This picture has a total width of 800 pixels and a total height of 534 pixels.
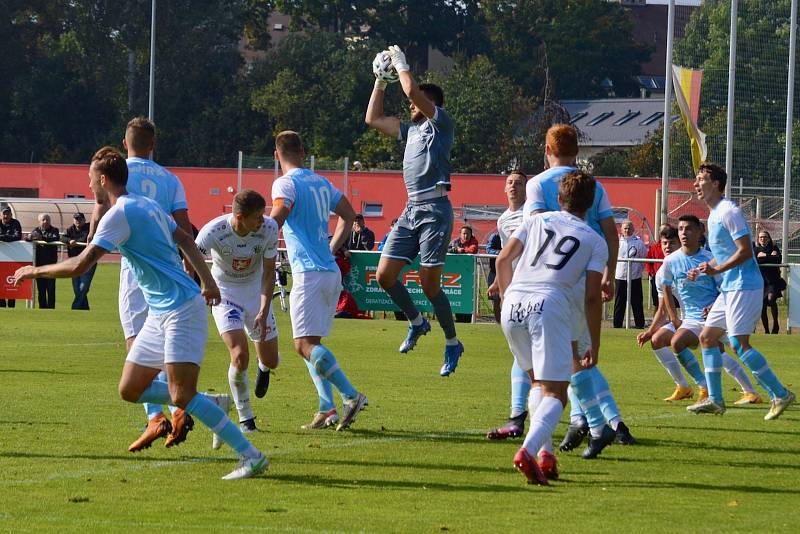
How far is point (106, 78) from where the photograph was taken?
82.8 m

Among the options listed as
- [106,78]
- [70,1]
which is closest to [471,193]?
[106,78]

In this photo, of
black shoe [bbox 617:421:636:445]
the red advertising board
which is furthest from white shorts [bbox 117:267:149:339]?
the red advertising board

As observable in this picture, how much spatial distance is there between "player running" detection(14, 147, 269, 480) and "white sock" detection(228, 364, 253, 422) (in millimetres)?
1981

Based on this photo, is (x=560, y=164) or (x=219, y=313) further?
(x=219, y=313)

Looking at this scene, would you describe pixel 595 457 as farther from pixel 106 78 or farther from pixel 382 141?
pixel 106 78

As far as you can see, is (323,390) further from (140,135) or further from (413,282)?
(413,282)

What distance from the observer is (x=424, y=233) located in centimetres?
1230

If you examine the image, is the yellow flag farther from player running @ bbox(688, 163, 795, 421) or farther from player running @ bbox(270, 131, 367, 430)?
player running @ bbox(270, 131, 367, 430)

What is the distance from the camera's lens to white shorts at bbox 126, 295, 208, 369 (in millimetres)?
8492

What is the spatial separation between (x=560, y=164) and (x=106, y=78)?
75.7 m

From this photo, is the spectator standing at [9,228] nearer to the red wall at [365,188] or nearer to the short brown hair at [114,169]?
the red wall at [365,188]

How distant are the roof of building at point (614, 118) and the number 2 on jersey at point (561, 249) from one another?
8950 cm

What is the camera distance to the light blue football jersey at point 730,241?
39.3 ft

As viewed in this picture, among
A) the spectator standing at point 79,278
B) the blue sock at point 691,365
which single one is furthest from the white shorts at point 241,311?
the spectator standing at point 79,278
